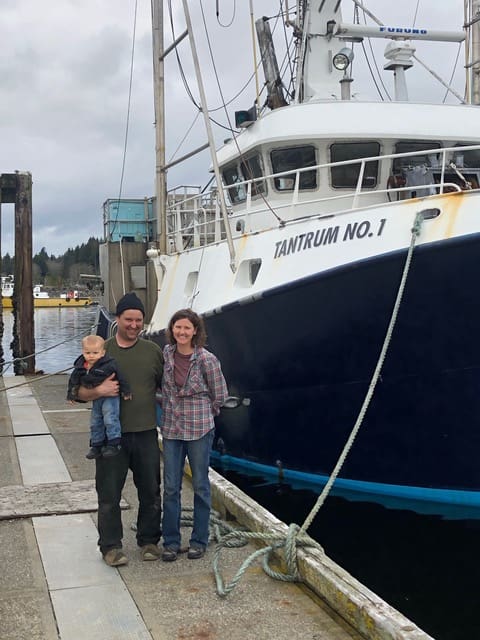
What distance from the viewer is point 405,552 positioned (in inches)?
259

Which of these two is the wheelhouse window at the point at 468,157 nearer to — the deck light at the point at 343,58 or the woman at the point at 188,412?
the deck light at the point at 343,58

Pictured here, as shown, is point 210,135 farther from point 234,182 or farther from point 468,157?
point 468,157

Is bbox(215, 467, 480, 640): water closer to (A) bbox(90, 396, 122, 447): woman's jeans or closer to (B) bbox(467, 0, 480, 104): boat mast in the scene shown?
(A) bbox(90, 396, 122, 447): woman's jeans

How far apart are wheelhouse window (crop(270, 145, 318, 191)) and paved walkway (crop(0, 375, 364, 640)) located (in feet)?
15.8

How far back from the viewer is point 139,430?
4500 millimetres

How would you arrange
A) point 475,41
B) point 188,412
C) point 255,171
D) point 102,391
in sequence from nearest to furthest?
point 102,391 < point 188,412 < point 255,171 < point 475,41

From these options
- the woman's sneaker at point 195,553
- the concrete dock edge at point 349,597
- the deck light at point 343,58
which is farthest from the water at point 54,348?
the concrete dock edge at point 349,597

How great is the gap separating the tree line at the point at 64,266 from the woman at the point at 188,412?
116 m

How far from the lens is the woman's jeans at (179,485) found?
452 cm

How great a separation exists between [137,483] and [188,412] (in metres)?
0.59

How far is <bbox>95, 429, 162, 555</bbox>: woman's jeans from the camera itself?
4480 millimetres

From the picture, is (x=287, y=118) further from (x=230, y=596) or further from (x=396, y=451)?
(x=230, y=596)

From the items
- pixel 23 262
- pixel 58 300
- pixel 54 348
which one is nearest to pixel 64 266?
pixel 58 300

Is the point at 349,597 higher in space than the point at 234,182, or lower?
lower
